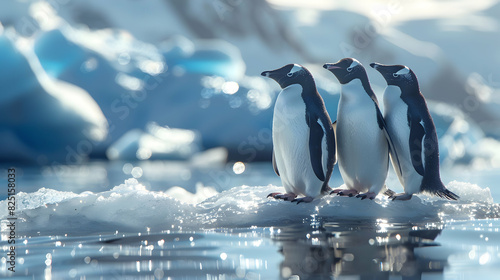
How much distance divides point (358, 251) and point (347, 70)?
1.60m

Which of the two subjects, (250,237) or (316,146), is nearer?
(250,237)

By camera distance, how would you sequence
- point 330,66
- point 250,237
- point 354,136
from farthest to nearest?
point 330,66
point 354,136
point 250,237

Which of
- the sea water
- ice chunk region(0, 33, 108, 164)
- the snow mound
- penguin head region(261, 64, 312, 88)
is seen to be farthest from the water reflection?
ice chunk region(0, 33, 108, 164)

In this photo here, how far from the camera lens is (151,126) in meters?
15.2

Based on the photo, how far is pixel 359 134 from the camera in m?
3.18

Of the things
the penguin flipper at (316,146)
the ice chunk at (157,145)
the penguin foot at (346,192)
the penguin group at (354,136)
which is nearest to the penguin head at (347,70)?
the penguin group at (354,136)

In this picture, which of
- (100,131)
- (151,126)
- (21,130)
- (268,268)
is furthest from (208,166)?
(268,268)

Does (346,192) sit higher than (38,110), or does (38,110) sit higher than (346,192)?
(38,110)

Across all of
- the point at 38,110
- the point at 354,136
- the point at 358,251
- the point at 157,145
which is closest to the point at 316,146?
the point at 354,136

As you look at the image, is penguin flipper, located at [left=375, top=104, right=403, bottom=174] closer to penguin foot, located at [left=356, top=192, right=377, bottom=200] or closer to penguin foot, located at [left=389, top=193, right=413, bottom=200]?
penguin foot, located at [left=389, top=193, right=413, bottom=200]

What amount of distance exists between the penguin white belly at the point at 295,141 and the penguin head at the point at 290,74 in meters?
0.03

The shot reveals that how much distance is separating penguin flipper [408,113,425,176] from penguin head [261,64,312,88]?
0.66 meters

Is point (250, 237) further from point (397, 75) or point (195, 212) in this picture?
point (397, 75)

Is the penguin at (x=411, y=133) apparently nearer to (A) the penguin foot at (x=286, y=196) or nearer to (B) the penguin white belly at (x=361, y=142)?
(B) the penguin white belly at (x=361, y=142)
